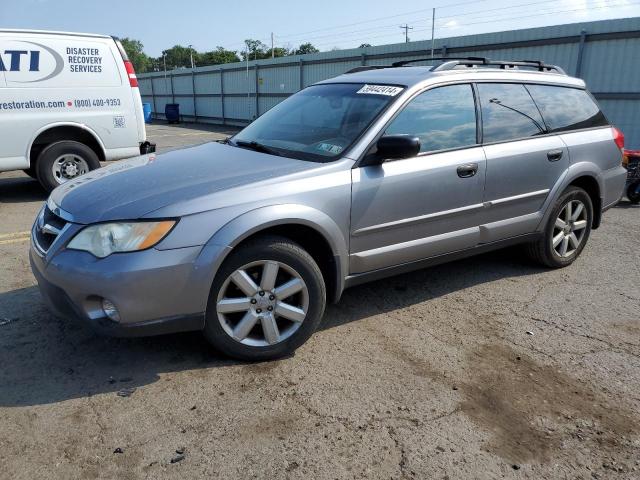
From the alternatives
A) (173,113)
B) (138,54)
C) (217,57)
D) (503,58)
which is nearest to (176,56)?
(138,54)

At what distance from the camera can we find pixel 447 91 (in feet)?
12.8

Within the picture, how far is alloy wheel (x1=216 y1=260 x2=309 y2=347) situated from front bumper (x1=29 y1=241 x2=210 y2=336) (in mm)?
195

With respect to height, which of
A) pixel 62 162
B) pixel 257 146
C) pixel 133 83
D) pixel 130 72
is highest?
pixel 130 72

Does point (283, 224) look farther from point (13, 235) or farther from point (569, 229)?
point (13, 235)

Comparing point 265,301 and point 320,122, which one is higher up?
point 320,122

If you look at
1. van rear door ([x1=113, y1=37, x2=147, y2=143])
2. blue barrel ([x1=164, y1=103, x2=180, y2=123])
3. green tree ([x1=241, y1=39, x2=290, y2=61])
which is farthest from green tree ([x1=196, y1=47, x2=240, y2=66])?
van rear door ([x1=113, y1=37, x2=147, y2=143])

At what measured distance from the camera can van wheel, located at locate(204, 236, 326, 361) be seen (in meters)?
2.97

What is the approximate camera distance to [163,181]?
3.15 meters

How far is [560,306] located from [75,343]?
349 centimetres

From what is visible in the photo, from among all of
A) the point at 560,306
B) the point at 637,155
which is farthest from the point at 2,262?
the point at 637,155

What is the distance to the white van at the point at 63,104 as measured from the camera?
7.02 meters

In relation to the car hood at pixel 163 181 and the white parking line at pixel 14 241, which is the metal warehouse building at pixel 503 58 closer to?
the white parking line at pixel 14 241

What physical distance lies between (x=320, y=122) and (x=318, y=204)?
957 mm

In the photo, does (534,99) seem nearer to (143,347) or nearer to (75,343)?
(143,347)
